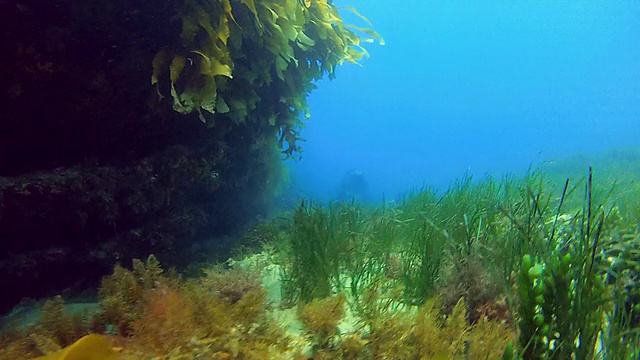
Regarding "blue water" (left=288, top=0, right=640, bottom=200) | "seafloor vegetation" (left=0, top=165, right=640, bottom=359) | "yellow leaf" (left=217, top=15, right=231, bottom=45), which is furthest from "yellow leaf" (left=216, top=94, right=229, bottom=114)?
"blue water" (left=288, top=0, right=640, bottom=200)

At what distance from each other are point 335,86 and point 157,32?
9072 cm

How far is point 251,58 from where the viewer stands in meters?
5.46

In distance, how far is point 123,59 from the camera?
163 inches

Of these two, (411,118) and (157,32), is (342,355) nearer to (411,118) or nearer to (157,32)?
(157,32)

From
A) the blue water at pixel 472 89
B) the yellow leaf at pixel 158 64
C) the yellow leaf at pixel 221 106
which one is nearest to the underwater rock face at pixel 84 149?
the yellow leaf at pixel 158 64

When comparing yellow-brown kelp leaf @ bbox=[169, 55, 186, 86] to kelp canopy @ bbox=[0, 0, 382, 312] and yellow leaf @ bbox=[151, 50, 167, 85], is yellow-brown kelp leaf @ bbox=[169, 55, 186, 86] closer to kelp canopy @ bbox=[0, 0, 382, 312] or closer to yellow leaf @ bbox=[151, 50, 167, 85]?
kelp canopy @ bbox=[0, 0, 382, 312]

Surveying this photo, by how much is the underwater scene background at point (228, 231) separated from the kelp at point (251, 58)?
0.03 m

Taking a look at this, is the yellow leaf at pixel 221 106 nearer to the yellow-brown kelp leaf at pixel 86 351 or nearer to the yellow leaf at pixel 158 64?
the yellow leaf at pixel 158 64

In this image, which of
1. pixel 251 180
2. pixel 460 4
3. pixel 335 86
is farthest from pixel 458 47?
pixel 251 180

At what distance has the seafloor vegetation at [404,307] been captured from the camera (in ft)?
6.32

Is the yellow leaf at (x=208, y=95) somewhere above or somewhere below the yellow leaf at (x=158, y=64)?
below

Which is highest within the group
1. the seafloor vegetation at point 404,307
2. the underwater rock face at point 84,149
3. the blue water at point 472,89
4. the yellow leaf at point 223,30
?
the blue water at point 472,89

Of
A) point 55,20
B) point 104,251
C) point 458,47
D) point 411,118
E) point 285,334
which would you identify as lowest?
point 285,334

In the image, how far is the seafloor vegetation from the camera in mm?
1926
